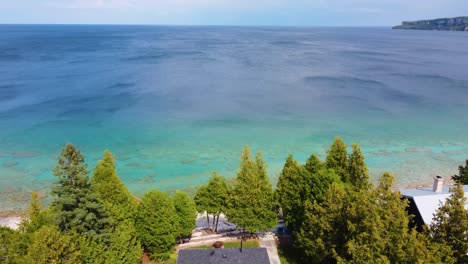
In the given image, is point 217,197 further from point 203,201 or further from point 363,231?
point 363,231

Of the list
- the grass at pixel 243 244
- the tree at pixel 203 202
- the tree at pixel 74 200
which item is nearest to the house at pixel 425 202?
the grass at pixel 243 244

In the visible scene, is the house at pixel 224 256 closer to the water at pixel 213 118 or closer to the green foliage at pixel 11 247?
the green foliage at pixel 11 247

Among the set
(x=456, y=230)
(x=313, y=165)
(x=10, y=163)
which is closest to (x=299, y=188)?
(x=313, y=165)

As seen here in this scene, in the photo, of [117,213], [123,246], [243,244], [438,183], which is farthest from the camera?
[243,244]

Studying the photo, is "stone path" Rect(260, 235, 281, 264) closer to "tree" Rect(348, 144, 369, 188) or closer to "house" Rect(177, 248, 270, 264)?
"house" Rect(177, 248, 270, 264)

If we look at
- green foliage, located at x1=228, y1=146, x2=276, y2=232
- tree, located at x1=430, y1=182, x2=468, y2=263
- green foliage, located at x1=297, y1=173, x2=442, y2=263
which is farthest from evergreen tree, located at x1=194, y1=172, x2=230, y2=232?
Answer: tree, located at x1=430, y1=182, x2=468, y2=263

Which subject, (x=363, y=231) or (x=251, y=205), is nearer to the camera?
(x=363, y=231)

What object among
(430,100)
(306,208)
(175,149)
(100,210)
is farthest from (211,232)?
(430,100)
